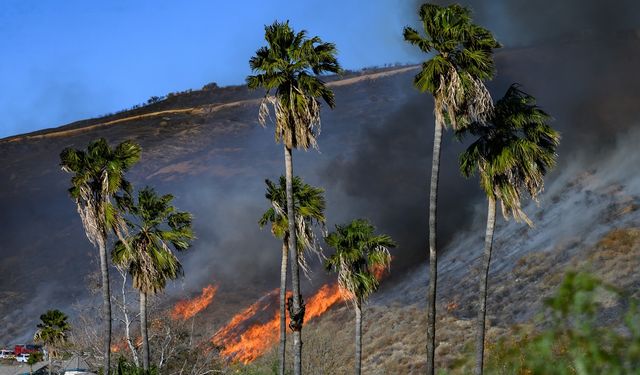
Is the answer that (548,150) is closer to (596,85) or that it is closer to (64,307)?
(596,85)

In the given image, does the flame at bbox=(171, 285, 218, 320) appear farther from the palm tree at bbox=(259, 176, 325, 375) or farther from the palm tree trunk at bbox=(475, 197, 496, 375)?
the palm tree trunk at bbox=(475, 197, 496, 375)

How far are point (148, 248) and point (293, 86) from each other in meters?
11.4

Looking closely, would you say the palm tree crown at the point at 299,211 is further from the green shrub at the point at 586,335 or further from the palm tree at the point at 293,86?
the green shrub at the point at 586,335

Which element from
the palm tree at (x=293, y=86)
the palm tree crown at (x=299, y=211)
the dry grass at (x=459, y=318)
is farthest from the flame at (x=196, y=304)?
the palm tree at (x=293, y=86)

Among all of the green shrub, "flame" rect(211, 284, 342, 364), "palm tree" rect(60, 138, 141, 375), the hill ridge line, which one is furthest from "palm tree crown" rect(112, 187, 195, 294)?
the hill ridge line

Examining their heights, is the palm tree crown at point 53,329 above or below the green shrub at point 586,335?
below

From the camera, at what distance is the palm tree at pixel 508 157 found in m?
30.3

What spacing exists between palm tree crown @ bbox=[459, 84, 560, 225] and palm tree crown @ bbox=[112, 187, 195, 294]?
48.6 ft

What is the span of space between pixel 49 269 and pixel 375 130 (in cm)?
5419

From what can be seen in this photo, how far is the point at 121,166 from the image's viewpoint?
3525 cm

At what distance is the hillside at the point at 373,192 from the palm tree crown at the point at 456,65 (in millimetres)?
28148

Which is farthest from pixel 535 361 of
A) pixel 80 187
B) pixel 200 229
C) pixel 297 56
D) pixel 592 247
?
pixel 200 229

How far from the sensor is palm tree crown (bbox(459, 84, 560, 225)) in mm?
30422

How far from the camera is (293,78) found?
3188cm
